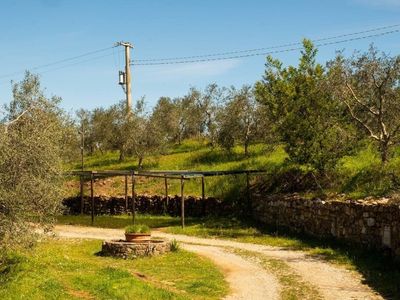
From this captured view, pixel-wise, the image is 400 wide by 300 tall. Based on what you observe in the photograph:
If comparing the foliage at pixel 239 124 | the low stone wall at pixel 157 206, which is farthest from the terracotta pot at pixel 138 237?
the foliage at pixel 239 124

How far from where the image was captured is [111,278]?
51.0ft

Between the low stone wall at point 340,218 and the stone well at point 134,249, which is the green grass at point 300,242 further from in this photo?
the stone well at point 134,249

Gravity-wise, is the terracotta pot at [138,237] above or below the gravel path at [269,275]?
above

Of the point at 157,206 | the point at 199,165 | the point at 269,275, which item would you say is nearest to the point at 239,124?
the point at 199,165

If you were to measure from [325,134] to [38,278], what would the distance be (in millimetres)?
16339

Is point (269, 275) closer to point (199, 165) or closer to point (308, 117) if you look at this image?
point (308, 117)

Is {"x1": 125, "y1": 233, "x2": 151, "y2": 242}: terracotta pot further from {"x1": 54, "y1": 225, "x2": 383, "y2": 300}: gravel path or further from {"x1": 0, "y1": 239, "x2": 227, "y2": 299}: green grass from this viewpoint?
{"x1": 54, "y1": 225, "x2": 383, "y2": 300}: gravel path

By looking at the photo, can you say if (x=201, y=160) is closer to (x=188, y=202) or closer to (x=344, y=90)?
(x=188, y=202)

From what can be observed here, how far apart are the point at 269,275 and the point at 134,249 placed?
6575 millimetres

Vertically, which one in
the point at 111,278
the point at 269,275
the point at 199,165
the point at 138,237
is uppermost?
the point at 199,165

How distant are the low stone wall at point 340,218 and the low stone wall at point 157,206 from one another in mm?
4659

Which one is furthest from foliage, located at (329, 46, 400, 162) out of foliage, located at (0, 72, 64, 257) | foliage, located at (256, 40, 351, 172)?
foliage, located at (0, 72, 64, 257)

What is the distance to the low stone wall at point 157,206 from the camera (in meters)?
34.7

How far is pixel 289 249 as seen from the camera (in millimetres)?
22000
